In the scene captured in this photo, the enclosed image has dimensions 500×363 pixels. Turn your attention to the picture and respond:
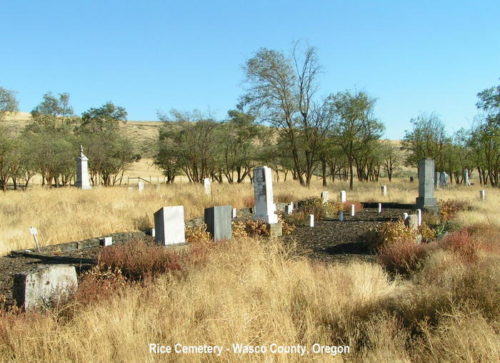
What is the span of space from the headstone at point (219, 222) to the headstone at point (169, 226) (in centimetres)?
88

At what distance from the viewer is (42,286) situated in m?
5.11

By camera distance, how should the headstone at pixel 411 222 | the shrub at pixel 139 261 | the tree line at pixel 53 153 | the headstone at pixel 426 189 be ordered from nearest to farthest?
the shrub at pixel 139 261, the headstone at pixel 411 222, the headstone at pixel 426 189, the tree line at pixel 53 153

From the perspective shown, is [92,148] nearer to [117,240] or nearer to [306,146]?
[306,146]

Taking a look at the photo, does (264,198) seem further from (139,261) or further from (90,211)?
(139,261)

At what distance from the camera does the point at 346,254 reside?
29.7ft

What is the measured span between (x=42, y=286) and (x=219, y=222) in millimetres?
5330

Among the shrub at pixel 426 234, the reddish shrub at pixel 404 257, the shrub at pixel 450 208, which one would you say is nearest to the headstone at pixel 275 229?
the shrub at pixel 426 234

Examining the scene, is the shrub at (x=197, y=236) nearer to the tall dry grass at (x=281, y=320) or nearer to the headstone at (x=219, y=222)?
the headstone at (x=219, y=222)

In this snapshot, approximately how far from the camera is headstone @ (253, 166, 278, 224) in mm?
12938

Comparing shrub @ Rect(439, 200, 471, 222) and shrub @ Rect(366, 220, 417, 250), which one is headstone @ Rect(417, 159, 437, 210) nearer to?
shrub @ Rect(439, 200, 471, 222)

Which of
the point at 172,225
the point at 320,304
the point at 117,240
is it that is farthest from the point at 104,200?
the point at 320,304

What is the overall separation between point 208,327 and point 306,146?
2665 centimetres

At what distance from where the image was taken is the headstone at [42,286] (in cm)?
495

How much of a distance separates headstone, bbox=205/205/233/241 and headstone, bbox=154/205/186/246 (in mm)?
879
